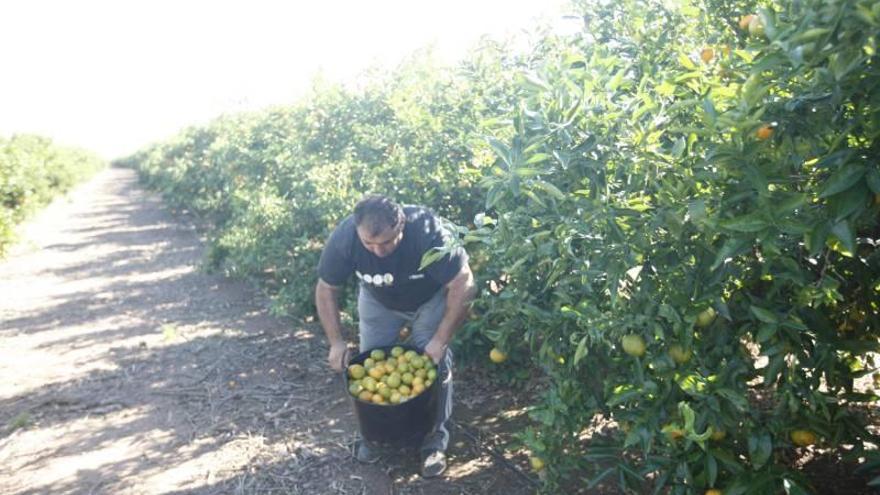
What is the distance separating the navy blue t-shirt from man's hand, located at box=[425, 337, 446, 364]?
1.09ft

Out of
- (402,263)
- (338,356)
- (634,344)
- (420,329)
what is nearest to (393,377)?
(338,356)

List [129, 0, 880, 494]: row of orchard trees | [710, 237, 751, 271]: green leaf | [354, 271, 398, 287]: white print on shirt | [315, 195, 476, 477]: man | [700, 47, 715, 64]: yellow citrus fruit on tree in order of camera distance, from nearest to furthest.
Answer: [129, 0, 880, 494]: row of orchard trees → [710, 237, 751, 271]: green leaf → [700, 47, 715, 64]: yellow citrus fruit on tree → [315, 195, 476, 477]: man → [354, 271, 398, 287]: white print on shirt

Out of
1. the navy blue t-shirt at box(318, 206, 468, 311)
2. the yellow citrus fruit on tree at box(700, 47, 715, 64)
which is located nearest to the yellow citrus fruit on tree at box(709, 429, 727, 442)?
the yellow citrus fruit on tree at box(700, 47, 715, 64)

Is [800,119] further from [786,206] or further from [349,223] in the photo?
[349,223]

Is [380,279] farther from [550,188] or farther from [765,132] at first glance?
[765,132]

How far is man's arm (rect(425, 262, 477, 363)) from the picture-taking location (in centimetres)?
364

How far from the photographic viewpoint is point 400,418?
3492 millimetres

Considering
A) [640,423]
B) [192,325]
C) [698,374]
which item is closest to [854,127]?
[698,374]

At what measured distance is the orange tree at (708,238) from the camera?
1.78m

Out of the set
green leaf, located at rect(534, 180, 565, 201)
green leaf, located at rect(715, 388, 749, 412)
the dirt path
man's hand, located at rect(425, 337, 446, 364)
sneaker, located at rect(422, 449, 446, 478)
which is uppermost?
green leaf, located at rect(534, 180, 565, 201)

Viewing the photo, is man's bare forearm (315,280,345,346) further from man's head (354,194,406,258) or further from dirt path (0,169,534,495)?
dirt path (0,169,534,495)

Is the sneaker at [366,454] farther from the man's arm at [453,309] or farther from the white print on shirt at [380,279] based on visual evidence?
the white print on shirt at [380,279]

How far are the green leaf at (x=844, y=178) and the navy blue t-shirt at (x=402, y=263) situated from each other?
85.6 inches

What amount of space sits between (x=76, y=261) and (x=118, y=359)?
18.8 feet
